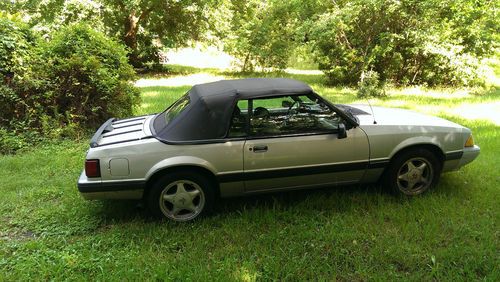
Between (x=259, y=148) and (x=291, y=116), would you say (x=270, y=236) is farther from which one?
(x=291, y=116)

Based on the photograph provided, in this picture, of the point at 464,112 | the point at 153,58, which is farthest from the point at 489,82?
the point at 153,58

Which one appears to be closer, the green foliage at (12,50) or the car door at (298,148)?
the car door at (298,148)

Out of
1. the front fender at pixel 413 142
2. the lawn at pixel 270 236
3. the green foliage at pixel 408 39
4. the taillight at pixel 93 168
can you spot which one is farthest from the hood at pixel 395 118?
the green foliage at pixel 408 39

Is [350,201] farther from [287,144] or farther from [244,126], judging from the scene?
[244,126]

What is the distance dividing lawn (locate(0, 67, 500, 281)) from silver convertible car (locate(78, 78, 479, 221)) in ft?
0.96

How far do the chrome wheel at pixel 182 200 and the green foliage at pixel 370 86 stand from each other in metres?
9.40

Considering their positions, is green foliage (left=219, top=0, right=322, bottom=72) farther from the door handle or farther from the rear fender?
the rear fender

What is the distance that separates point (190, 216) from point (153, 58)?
59.1 ft

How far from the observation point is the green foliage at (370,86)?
41.3 feet

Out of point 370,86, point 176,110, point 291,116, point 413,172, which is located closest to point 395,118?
point 413,172

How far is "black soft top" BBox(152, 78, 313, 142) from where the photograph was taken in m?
4.06

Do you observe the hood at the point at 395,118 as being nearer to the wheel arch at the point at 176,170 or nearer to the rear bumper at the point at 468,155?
the rear bumper at the point at 468,155

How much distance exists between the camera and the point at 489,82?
585 inches

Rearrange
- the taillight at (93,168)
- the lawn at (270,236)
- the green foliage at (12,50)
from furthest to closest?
the green foliage at (12,50) < the taillight at (93,168) < the lawn at (270,236)
